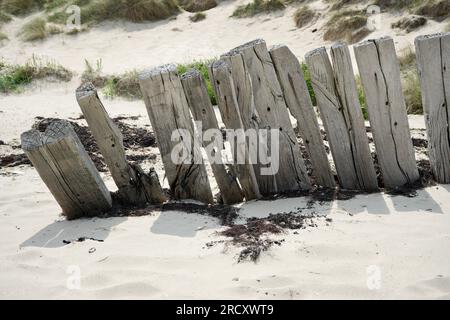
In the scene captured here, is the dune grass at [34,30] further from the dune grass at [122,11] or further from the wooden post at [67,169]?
the wooden post at [67,169]

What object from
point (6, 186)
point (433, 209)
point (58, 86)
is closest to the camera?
point (433, 209)

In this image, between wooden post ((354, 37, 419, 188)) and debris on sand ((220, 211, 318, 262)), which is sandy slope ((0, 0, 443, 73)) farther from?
debris on sand ((220, 211, 318, 262))

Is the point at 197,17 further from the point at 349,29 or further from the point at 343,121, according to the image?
the point at 343,121

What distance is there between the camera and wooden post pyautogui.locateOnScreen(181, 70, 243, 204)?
365cm

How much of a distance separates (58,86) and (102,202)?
489cm

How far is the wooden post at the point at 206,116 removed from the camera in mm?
3650

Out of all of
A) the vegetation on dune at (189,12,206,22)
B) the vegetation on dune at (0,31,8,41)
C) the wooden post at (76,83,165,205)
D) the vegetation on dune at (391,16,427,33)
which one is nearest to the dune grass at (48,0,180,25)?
the vegetation on dune at (189,12,206,22)

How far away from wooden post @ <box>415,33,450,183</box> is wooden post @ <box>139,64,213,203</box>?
1.75 metres

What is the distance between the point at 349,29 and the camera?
9734 millimetres

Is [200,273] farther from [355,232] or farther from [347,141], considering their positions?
[347,141]

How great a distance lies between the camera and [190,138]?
3.75m

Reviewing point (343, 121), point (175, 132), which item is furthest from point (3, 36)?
point (343, 121)

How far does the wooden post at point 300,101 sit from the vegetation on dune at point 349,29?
6207 millimetres
